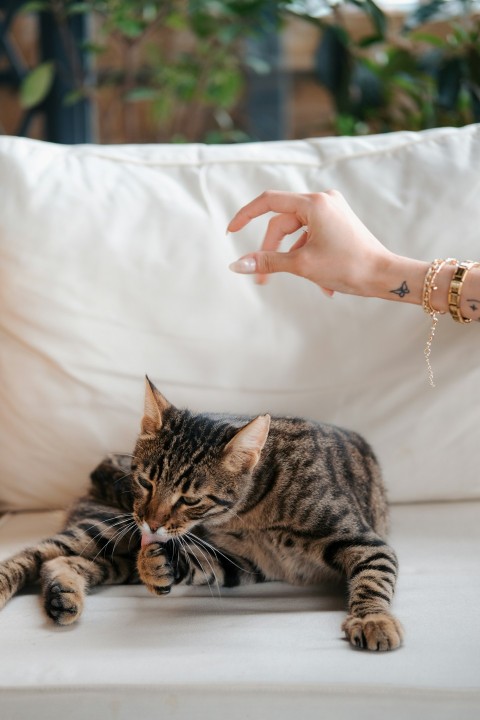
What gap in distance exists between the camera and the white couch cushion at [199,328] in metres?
1.44

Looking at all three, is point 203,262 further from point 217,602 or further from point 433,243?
point 217,602

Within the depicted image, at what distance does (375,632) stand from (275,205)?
667 millimetres

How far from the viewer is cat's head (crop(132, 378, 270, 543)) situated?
1.20 m

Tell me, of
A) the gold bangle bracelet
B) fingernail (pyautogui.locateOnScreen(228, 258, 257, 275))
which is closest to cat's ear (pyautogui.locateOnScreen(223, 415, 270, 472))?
fingernail (pyautogui.locateOnScreen(228, 258, 257, 275))

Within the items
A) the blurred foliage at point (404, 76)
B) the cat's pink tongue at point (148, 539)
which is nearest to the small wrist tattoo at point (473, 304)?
the cat's pink tongue at point (148, 539)

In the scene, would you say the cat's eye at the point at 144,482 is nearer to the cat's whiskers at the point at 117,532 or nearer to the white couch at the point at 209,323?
the cat's whiskers at the point at 117,532

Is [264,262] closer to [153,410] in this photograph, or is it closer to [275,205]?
[275,205]

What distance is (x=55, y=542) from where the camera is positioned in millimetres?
1274

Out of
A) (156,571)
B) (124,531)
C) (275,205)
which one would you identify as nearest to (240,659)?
(156,571)

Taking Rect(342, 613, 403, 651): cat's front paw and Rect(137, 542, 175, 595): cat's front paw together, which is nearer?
Rect(342, 613, 403, 651): cat's front paw

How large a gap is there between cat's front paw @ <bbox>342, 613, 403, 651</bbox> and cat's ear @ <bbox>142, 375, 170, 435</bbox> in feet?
1.40

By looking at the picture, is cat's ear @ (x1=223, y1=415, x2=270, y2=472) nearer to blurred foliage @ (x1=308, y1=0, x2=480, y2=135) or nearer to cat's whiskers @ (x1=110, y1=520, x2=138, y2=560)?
cat's whiskers @ (x1=110, y1=520, x2=138, y2=560)

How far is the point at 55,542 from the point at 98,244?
0.52 m

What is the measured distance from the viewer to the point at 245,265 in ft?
4.16
